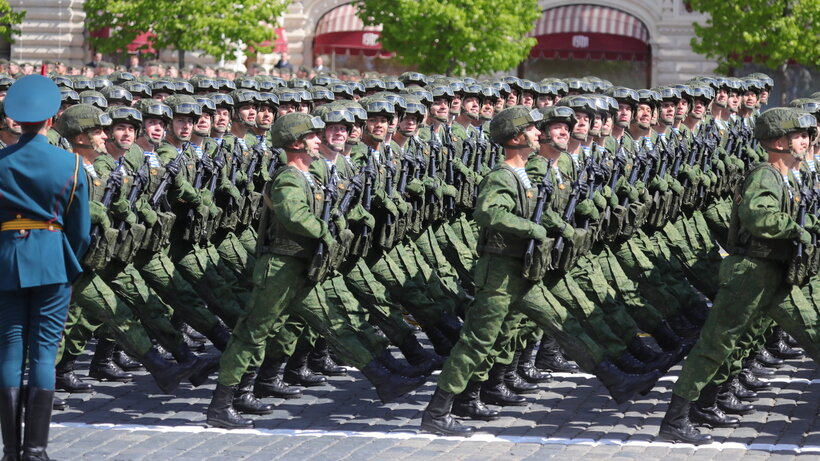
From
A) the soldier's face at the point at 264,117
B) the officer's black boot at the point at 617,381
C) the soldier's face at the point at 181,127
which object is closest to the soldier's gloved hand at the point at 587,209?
the officer's black boot at the point at 617,381

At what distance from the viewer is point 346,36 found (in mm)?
35375

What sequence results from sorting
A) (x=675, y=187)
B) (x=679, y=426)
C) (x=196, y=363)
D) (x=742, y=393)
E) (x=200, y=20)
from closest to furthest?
(x=679, y=426) < (x=196, y=363) < (x=742, y=393) < (x=675, y=187) < (x=200, y=20)

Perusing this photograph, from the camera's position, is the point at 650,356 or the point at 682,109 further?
the point at 682,109

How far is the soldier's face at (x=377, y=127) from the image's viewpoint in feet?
33.1

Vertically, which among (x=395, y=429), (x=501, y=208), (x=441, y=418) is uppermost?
(x=501, y=208)

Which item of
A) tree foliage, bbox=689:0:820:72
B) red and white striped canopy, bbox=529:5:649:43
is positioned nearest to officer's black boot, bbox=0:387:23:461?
tree foliage, bbox=689:0:820:72

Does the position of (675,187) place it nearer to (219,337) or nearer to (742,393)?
(742,393)

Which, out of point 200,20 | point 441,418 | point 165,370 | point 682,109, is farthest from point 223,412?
point 200,20

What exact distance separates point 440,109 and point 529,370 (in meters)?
2.85

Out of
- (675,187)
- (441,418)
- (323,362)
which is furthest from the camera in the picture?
(675,187)

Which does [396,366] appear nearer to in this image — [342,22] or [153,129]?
[153,129]

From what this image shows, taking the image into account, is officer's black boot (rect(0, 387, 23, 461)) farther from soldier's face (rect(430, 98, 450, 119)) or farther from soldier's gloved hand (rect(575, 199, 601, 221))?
soldier's face (rect(430, 98, 450, 119))

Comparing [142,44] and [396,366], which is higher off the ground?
[142,44]

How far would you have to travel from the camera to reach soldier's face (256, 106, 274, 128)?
12070mm
